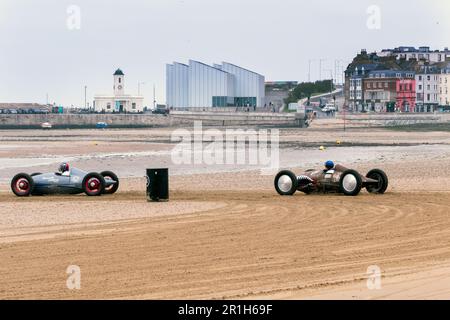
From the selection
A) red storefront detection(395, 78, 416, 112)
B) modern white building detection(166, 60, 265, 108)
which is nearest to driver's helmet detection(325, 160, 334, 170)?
red storefront detection(395, 78, 416, 112)

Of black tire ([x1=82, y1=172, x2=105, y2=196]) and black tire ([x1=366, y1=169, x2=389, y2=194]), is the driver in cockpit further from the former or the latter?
black tire ([x1=366, y1=169, x2=389, y2=194])

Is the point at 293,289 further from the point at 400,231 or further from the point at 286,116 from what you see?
the point at 286,116

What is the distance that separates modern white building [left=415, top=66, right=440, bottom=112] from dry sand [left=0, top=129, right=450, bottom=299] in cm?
15486

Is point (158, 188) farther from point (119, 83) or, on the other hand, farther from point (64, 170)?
point (119, 83)

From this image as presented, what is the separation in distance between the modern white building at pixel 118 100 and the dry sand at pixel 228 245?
514 feet

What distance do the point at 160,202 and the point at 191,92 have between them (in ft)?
545

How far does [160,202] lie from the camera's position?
86.1 feet

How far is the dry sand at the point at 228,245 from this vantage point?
1395 centimetres

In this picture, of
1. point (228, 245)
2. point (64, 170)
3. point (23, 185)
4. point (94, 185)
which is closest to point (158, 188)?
point (94, 185)

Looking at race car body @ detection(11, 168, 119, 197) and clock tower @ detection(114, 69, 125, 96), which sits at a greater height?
clock tower @ detection(114, 69, 125, 96)

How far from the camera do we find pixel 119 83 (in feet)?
618

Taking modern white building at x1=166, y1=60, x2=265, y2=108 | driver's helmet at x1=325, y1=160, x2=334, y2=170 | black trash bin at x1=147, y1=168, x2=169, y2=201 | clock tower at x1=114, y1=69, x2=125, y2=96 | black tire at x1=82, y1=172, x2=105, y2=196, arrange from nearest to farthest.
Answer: black trash bin at x1=147, y1=168, x2=169, y2=201 < driver's helmet at x1=325, y1=160, x2=334, y2=170 < black tire at x1=82, y1=172, x2=105, y2=196 < clock tower at x1=114, y1=69, x2=125, y2=96 < modern white building at x1=166, y1=60, x2=265, y2=108

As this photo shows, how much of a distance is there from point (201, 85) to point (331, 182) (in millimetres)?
164411

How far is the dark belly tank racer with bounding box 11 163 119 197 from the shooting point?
91.8ft
